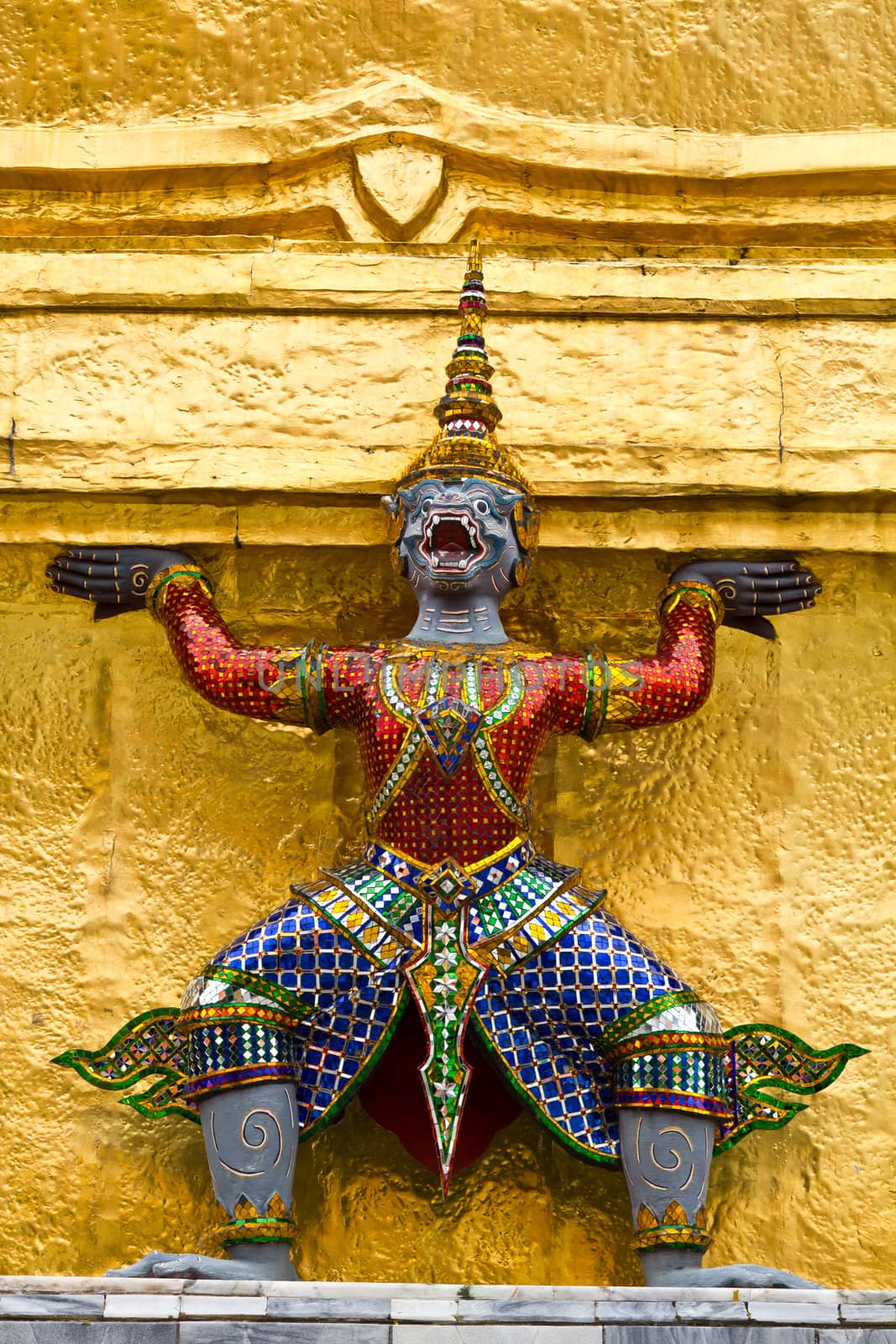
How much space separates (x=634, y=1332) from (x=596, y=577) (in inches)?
72.5

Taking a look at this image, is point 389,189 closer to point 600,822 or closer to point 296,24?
point 296,24

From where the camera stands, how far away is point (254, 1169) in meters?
3.87

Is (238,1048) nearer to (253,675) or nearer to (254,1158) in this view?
(254,1158)

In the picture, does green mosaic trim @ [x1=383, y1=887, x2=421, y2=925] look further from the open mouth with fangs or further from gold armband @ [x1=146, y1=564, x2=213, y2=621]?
gold armband @ [x1=146, y1=564, x2=213, y2=621]

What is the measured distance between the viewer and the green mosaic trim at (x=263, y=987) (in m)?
3.96

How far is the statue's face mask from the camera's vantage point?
4.30 m

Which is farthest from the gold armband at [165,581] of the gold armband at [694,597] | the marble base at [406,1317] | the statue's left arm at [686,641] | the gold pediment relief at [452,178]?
the marble base at [406,1317]

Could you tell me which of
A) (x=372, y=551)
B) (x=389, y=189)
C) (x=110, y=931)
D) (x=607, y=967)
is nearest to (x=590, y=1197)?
(x=607, y=967)

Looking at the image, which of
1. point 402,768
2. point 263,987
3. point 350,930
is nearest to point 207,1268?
point 263,987

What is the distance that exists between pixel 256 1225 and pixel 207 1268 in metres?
0.15

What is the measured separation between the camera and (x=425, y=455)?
439cm

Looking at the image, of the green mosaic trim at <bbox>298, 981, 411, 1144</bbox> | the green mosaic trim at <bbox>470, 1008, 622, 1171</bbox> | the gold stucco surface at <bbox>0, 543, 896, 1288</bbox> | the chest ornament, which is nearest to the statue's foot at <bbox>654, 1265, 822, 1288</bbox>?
the green mosaic trim at <bbox>470, 1008, 622, 1171</bbox>

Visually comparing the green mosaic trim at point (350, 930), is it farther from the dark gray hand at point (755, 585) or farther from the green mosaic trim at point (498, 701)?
the dark gray hand at point (755, 585)

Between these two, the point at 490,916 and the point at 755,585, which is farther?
the point at 755,585
